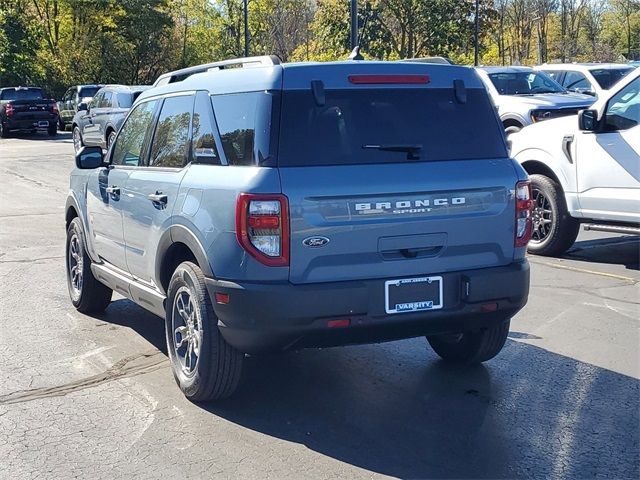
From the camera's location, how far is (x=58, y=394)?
5242 mm

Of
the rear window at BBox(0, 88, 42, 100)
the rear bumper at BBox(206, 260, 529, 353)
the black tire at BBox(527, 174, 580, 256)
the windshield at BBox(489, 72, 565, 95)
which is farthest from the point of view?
the rear window at BBox(0, 88, 42, 100)

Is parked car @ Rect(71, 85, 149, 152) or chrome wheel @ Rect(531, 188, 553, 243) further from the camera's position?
parked car @ Rect(71, 85, 149, 152)

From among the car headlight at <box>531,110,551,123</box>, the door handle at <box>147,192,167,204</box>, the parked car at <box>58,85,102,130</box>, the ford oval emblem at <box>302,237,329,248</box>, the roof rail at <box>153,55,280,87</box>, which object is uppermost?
the parked car at <box>58,85,102,130</box>

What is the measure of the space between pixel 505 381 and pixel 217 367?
1.87 metres

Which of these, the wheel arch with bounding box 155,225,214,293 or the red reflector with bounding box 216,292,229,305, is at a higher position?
the wheel arch with bounding box 155,225,214,293

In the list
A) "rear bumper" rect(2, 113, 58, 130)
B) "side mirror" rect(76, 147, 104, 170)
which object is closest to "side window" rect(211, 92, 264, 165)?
"side mirror" rect(76, 147, 104, 170)

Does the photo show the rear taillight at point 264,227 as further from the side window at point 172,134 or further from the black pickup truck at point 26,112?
the black pickup truck at point 26,112

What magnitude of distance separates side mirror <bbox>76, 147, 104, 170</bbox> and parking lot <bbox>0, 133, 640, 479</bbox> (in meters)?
1.30

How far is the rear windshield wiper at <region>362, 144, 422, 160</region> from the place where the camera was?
183 inches

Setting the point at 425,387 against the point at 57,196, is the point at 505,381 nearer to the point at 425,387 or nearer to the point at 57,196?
the point at 425,387

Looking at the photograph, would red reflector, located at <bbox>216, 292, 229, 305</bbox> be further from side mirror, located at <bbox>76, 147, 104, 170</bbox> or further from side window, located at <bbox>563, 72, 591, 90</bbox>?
side window, located at <bbox>563, 72, 591, 90</bbox>

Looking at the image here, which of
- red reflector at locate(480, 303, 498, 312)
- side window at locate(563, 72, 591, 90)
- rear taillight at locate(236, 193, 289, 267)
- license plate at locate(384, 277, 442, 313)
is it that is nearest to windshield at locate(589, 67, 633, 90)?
side window at locate(563, 72, 591, 90)

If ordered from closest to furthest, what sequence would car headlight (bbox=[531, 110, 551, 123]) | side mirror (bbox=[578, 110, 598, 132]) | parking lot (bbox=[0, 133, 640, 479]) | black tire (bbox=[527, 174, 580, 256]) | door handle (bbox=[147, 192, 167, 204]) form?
1. parking lot (bbox=[0, 133, 640, 479])
2. door handle (bbox=[147, 192, 167, 204])
3. side mirror (bbox=[578, 110, 598, 132])
4. black tire (bbox=[527, 174, 580, 256])
5. car headlight (bbox=[531, 110, 551, 123])

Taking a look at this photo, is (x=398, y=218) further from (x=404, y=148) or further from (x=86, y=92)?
(x=86, y=92)
